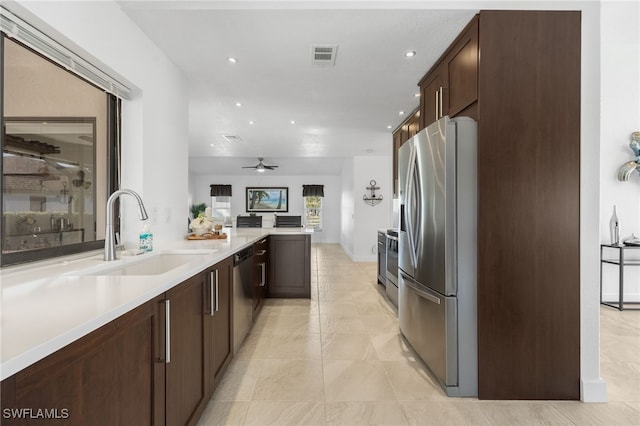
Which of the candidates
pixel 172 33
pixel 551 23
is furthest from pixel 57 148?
pixel 551 23

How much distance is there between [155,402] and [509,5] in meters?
2.73

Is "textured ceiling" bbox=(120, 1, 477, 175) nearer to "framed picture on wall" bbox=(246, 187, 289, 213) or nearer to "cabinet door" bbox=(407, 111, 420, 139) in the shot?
"cabinet door" bbox=(407, 111, 420, 139)

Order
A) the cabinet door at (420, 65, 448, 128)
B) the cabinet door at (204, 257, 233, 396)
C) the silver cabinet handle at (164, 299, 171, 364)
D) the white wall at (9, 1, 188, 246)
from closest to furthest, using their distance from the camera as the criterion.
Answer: the silver cabinet handle at (164, 299, 171, 364), the white wall at (9, 1, 188, 246), the cabinet door at (204, 257, 233, 396), the cabinet door at (420, 65, 448, 128)

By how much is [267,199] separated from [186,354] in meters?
9.66

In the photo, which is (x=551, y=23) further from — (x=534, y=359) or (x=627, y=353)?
(x=627, y=353)

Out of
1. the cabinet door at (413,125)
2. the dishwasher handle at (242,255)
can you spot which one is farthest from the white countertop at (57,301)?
the cabinet door at (413,125)

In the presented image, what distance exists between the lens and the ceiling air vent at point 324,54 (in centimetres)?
248

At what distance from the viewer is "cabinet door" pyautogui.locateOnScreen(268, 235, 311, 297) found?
4188mm

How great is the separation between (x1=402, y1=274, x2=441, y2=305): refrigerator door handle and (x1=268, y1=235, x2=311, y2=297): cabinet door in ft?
5.83

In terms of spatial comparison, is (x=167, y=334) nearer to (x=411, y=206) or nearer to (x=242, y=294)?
(x=242, y=294)

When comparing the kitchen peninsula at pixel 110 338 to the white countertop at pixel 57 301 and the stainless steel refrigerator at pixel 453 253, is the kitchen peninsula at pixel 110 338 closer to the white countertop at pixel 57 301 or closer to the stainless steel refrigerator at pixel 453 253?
the white countertop at pixel 57 301

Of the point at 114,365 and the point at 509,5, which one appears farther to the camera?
the point at 509,5

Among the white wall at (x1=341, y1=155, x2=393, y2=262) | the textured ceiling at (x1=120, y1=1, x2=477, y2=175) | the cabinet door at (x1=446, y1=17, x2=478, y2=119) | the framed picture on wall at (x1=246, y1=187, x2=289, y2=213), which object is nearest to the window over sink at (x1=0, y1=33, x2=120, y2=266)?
the textured ceiling at (x1=120, y1=1, x2=477, y2=175)

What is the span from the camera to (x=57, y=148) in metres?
1.73
